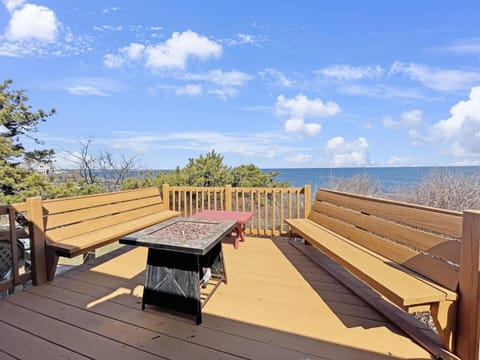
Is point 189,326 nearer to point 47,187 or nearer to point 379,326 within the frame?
point 379,326

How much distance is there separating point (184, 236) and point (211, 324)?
2.21 feet

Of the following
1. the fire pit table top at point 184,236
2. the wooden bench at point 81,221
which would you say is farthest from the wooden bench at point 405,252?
the wooden bench at point 81,221

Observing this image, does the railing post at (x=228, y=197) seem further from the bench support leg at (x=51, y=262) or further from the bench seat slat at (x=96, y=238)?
the bench support leg at (x=51, y=262)

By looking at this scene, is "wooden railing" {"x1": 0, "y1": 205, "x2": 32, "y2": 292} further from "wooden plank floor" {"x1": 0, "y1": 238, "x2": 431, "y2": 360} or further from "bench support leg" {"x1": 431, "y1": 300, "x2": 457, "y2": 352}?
"bench support leg" {"x1": 431, "y1": 300, "x2": 457, "y2": 352}

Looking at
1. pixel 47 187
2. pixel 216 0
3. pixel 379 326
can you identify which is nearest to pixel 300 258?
pixel 379 326

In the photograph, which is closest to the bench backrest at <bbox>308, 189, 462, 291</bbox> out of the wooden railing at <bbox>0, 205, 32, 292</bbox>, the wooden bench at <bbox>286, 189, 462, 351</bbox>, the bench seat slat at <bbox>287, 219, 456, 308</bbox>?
the wooden bench at <bbox>286, 189, 462, 351</bbox>

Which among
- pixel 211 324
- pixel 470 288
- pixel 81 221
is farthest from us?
pixel 81 221

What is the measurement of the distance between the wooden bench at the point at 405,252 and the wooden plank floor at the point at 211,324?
362mm

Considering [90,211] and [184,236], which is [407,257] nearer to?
[184,236]

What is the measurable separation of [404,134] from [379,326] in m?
18.2

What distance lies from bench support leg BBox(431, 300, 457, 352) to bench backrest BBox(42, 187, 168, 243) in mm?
3205

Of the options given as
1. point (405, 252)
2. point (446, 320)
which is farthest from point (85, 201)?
point (446, 320)

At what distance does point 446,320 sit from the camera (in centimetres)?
140

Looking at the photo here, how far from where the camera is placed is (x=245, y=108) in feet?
38.1
